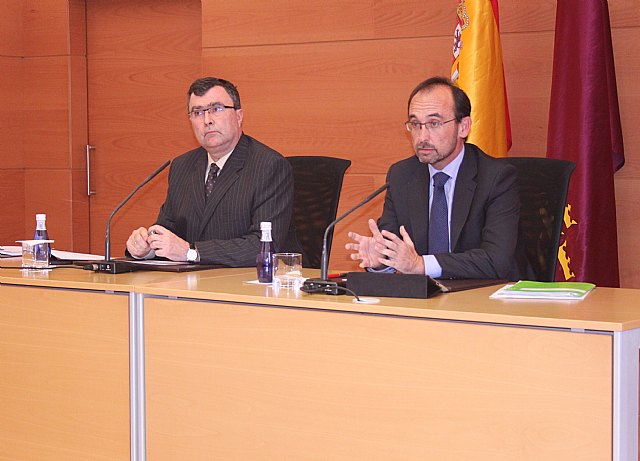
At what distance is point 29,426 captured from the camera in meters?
2.61

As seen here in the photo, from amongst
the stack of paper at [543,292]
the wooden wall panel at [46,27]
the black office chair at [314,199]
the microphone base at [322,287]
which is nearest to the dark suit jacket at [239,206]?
the black office chair at [314,199]

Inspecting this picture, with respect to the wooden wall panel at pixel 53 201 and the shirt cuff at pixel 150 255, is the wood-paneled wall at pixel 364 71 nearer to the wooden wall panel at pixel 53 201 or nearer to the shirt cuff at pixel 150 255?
the wooden wall panel at pixel 53 201

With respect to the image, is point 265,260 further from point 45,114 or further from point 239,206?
point 45,114

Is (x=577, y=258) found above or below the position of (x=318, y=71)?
below

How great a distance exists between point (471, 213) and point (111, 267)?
1.20 meters

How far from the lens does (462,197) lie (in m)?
2.93

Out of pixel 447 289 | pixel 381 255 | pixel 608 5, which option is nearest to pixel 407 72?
pixel 608 5

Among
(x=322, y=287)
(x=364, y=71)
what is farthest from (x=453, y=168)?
(x=364, y=71)

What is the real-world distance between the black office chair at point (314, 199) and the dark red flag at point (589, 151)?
1.19 m

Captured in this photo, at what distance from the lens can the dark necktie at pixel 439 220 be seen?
2.97 metres

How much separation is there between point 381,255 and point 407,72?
7.20 feet

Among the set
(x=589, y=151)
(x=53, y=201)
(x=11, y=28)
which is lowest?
(x=53, y=201)

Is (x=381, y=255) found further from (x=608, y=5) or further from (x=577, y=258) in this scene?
(x=608, y=5)

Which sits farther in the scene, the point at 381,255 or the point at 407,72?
the point at 407,72
